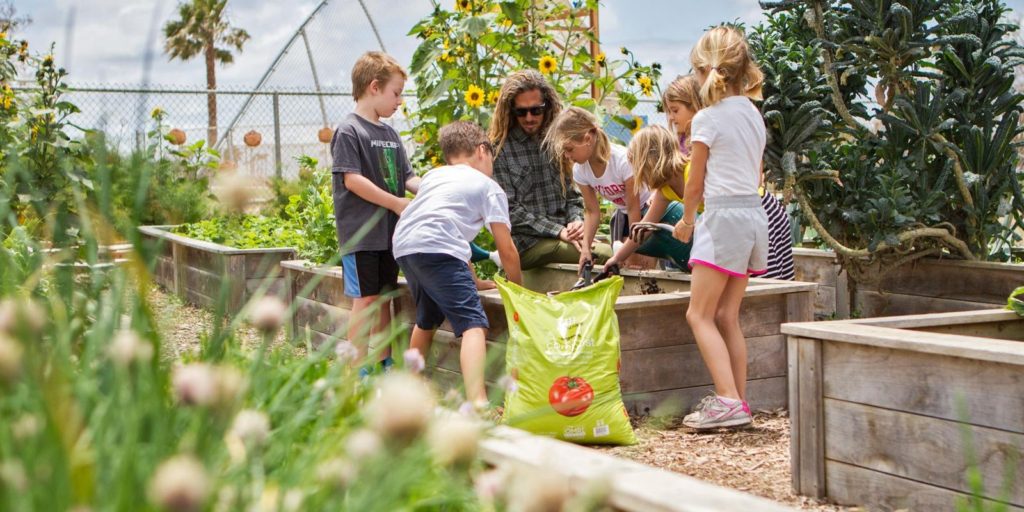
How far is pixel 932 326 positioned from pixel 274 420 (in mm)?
2302

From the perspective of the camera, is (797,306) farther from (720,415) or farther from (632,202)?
(632,202)

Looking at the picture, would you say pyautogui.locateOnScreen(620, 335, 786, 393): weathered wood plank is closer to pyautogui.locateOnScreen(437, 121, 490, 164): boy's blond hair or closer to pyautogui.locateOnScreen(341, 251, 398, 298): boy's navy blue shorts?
pyautogui.locateOnScreen(437, 121, 490, 164): boy's blond hair

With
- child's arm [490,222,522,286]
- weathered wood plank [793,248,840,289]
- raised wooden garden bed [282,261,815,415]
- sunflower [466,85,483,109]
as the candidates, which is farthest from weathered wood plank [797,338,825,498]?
sunflower [466,85,483,109]

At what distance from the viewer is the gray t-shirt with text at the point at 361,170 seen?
14.5 feet

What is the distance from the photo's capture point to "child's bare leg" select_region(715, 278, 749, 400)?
12.8 ft

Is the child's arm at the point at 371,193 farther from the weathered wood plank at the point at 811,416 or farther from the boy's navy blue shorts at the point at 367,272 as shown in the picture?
the weathered wood plank at the point at 811,416

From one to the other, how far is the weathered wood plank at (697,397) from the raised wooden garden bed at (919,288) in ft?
3.63

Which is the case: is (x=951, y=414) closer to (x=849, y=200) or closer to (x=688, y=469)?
(x=688, y=469)

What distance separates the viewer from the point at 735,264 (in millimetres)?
3783

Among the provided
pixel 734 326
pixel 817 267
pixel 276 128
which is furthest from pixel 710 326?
pixel 276 128

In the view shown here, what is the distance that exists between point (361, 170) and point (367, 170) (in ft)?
0.12

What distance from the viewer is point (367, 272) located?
4551 millimetres

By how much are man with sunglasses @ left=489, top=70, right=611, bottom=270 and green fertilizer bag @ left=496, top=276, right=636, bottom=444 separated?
1.28m

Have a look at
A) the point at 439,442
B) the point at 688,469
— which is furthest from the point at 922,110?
the point at 439,442
